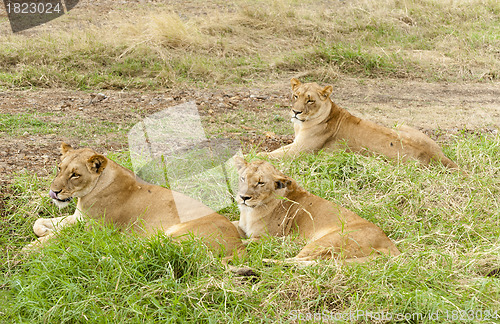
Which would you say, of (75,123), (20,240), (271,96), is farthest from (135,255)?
(271,96)

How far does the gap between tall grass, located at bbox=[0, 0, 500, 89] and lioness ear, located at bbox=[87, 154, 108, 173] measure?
4.24m

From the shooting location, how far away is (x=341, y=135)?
20.9 ft

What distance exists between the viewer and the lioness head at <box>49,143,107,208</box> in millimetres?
4395

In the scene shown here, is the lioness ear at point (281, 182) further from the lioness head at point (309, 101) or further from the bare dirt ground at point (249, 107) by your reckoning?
the bare dirt ground at point (249, 107)

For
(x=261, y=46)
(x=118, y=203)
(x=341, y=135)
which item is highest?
(x=118, y=203)

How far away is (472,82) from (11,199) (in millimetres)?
8038

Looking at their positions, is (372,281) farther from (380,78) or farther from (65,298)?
(380,78)

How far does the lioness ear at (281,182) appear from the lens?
14.9 feet

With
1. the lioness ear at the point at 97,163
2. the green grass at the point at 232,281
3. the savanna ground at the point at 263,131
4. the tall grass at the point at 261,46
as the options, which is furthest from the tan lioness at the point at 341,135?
the tall grass at the point at 261,46

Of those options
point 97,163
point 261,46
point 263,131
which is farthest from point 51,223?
point 261,46

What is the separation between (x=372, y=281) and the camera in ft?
12.3

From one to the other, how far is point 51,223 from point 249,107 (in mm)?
4055

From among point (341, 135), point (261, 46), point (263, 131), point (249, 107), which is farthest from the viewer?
point (261, 46)

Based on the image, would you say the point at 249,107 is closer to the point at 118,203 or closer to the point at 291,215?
the point at 291,215
